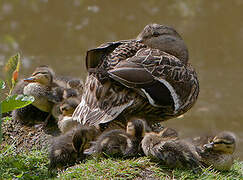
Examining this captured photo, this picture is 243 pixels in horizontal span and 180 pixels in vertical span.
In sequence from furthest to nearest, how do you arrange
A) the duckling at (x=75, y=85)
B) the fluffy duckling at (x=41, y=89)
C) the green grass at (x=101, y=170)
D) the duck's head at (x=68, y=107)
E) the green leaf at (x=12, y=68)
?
the duckling at (x=75, y=85) → the fluffy duckling at (x=41, y=89) → the duck's head at (x=68, y=107) → the green leaf at (x=12, y=68) → the green grass at (x=101, y=170)

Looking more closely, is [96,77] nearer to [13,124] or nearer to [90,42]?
[13,124]

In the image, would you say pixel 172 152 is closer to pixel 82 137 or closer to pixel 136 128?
pixel 136 128

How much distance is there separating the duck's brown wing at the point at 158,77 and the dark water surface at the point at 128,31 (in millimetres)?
5040

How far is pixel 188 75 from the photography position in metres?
5.13

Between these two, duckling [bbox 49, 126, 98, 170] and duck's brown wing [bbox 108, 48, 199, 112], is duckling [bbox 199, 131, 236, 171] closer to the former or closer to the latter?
duck's brown wing [bbox 108, 48, 199, 112]

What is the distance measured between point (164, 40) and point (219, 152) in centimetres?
148

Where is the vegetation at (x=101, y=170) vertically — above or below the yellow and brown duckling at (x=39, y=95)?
below

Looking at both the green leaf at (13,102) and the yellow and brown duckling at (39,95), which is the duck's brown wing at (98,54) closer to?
the yellow and brown duckling at (39,95)

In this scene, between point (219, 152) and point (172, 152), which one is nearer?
point (172, 152)

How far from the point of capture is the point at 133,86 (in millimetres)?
4727

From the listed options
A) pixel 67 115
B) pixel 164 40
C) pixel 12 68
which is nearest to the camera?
pixel 12 68

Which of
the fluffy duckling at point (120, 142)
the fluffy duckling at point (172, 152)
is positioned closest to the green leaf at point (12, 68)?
the fluffy duckling at point (120, 142)

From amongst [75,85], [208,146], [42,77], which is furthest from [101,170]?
[75,85]

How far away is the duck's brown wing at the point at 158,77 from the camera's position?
472cm
